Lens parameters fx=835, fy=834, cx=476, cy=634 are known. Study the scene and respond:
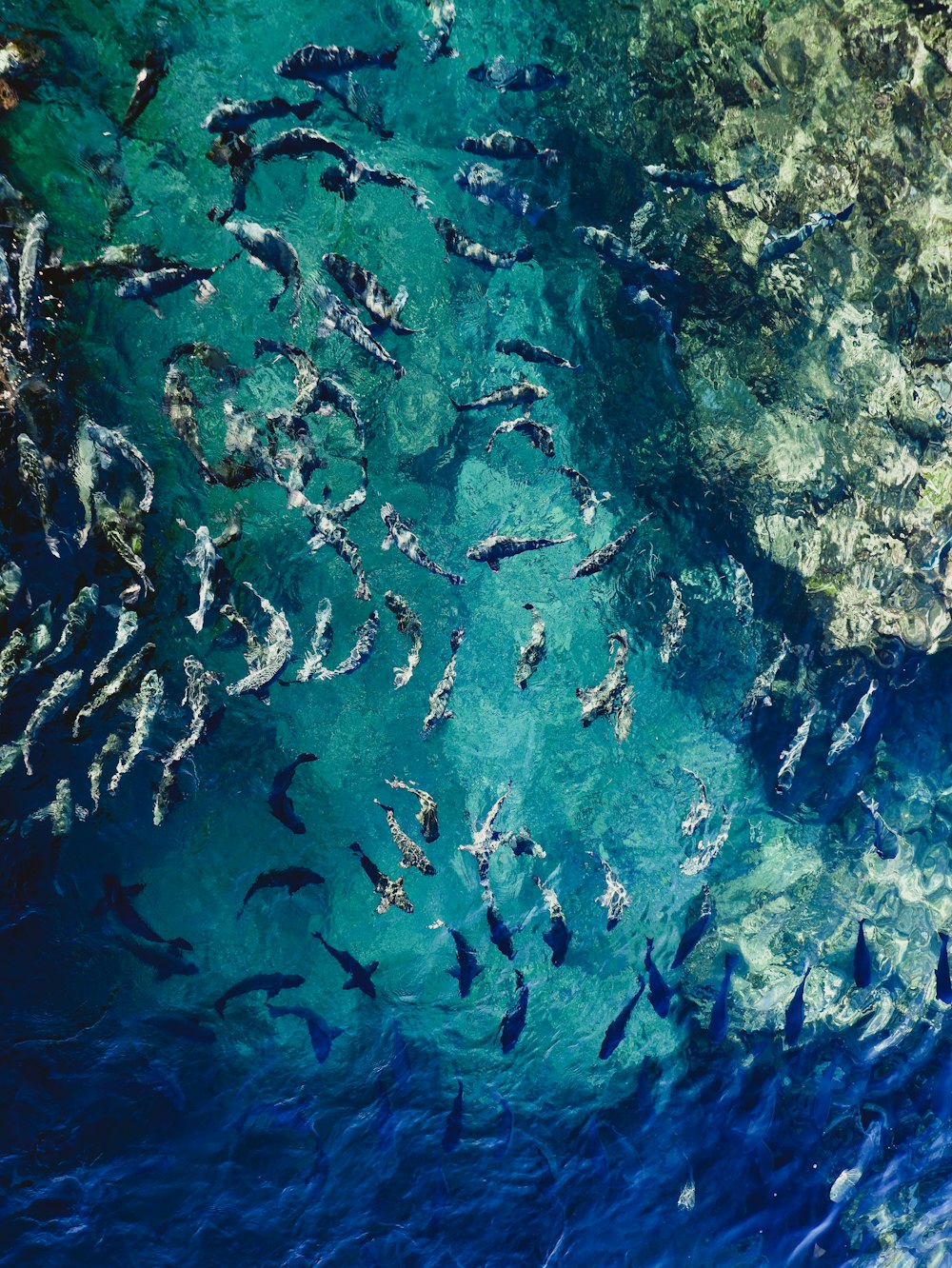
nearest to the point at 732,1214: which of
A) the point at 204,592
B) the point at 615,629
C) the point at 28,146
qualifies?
the point at 615,629

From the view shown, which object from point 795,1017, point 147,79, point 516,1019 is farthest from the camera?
point 795,1017

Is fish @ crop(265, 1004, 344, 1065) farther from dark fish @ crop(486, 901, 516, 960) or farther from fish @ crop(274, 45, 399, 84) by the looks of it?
fish @ crop(274, 45, 399, 84)

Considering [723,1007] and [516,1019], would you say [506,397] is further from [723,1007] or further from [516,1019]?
[723,1007]

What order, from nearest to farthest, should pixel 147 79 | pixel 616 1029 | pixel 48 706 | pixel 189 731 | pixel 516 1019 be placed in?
1. pixel 147 79
2. pixel 48 706
3. pixel 189 731
4. pixel 516 1019
5. pixel 616 1029

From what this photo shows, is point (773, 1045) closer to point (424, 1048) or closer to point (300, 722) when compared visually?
point (424, 1048)

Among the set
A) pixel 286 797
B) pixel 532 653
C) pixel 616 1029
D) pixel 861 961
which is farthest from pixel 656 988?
pixel 286 797

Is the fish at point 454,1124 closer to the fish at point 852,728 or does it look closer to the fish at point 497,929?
the fish at point 497,929

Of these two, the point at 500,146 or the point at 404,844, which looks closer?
the point at 500,146

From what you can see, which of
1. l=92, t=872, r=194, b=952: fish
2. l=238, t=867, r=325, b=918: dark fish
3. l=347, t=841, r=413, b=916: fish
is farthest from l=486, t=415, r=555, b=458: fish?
l=92, t=872, r=194, b=952: fish

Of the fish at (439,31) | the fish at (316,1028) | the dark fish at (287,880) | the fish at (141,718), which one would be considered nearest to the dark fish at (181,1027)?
the fish at (316,1028)
